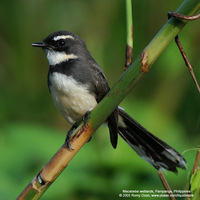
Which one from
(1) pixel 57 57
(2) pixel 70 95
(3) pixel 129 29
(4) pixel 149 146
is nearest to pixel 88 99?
(2) pixel 70 95

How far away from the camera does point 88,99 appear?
3617 mm

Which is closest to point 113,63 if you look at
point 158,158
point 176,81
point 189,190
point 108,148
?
point 176,81

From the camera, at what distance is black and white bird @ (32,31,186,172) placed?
346 centimetres

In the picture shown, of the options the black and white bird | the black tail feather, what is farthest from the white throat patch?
the black tail feather

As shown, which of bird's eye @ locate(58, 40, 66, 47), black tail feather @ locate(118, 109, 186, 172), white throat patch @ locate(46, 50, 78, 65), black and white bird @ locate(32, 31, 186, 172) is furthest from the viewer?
bird's eye @ locate(58, 40, 66, 47)

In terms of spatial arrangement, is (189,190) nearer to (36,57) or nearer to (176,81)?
(176,81)

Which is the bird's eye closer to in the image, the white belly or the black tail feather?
the white belly

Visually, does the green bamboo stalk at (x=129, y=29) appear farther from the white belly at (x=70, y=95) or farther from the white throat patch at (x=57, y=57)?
the white throat patch at (x=57, y=57)

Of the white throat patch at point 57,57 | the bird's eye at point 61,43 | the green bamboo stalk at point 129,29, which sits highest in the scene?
the green bamboo stalk at point 129,29

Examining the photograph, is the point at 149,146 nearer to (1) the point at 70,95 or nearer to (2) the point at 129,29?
(1) the point at 70,95

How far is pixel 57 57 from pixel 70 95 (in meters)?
0.44

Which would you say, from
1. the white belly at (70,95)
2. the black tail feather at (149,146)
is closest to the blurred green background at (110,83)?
the black tail feather at (149,146)

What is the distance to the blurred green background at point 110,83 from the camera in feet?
12.0

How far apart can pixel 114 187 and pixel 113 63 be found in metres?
1.82
